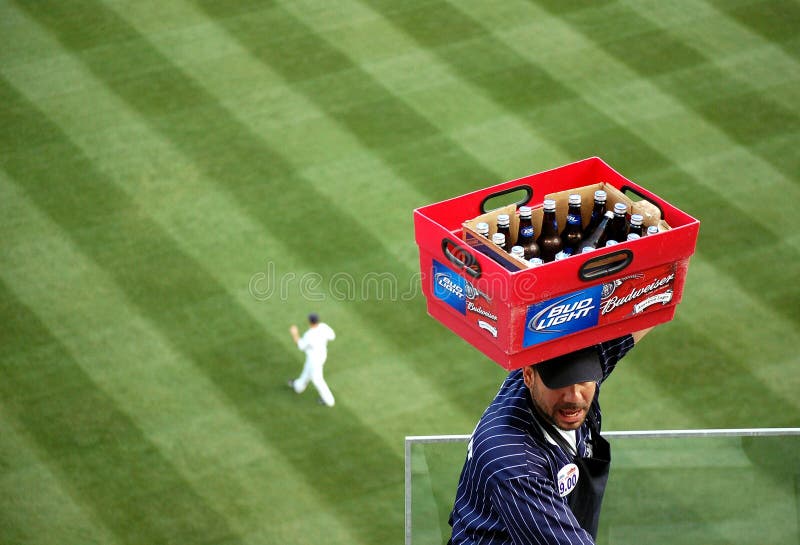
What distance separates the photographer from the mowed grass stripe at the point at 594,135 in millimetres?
12859

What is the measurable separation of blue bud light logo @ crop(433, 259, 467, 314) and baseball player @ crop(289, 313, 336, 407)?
5269mm

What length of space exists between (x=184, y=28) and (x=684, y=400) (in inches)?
344

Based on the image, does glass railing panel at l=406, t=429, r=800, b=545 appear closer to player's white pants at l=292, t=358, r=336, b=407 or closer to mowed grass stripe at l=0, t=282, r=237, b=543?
mowed grass stripe at l=0, t=282, r=237, b=543

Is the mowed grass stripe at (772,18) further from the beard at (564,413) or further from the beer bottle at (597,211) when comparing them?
the beard at (564,413)

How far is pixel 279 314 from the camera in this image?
12.3 metres

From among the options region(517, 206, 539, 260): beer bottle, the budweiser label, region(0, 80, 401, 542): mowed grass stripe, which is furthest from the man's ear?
region(0, 80, 401, 542): mowed grass stripe

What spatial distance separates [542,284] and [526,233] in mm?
661

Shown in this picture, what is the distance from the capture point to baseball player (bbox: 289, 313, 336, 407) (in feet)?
36.1

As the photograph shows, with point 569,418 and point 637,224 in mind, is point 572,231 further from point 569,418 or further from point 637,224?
point 569,418

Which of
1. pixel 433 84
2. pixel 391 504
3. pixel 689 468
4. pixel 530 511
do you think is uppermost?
pixel 530 511

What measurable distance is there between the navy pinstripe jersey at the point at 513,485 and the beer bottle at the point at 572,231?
0.78m

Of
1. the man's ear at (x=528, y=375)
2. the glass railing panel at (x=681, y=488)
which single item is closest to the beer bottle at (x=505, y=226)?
the man's ear at (x=528, y=375)

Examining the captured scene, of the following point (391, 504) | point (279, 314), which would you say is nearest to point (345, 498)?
point (391, 504)

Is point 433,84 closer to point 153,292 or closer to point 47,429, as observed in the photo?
point 153,292
